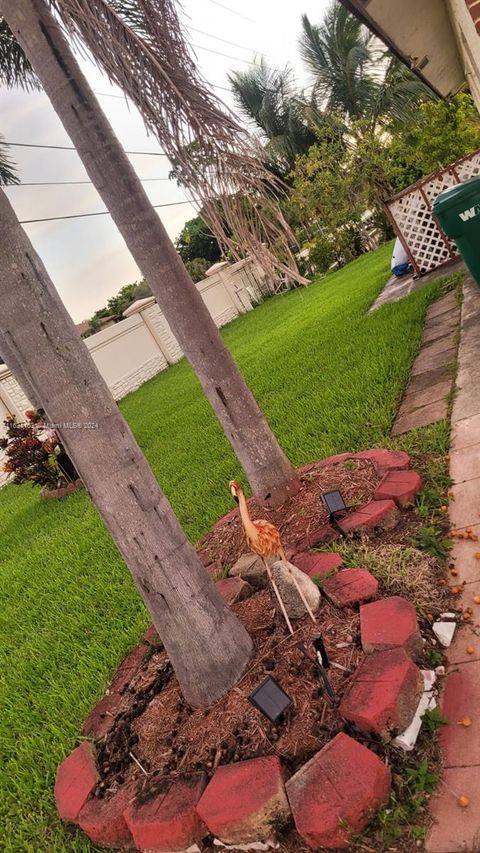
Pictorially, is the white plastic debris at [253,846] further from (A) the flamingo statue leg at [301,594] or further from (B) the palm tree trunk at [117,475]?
(A) the flamingo statue leg at [301,594]

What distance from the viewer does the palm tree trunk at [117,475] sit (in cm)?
187

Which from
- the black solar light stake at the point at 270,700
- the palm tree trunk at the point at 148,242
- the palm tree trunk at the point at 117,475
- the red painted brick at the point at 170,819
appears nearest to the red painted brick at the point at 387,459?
the palm tree trunk at the point at 148,242

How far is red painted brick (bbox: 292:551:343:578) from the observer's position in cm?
263

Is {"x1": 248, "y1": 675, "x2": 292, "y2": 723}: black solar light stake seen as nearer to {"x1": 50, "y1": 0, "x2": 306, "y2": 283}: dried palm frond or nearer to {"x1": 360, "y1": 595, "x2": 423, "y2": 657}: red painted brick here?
{"x1": 360, "y1": 595, "x2": 423, "y2": 657}: red painted brick

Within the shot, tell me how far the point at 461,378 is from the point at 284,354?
4.74m

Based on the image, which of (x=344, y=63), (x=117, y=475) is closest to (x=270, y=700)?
(x=117, y=475)

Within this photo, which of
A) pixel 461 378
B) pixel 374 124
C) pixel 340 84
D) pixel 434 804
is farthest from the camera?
pixel 340 84

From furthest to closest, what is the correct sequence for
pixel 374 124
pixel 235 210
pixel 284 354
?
1. pixel 374 124
2. pixel 284 354
3. pixel 235 210

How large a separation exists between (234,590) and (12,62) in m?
7.95

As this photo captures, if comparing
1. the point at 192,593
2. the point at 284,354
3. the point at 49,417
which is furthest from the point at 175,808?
the point at 284,354

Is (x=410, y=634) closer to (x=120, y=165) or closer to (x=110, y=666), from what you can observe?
(x=110, y=666)

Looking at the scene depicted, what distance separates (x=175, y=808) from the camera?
A: 5.98ft

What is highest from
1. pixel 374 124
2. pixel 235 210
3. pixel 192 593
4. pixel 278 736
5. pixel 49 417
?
pixel 374 124

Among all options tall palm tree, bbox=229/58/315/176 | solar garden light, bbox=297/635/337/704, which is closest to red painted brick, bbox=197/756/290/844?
solar garden light, bbox=297/635/337/704
